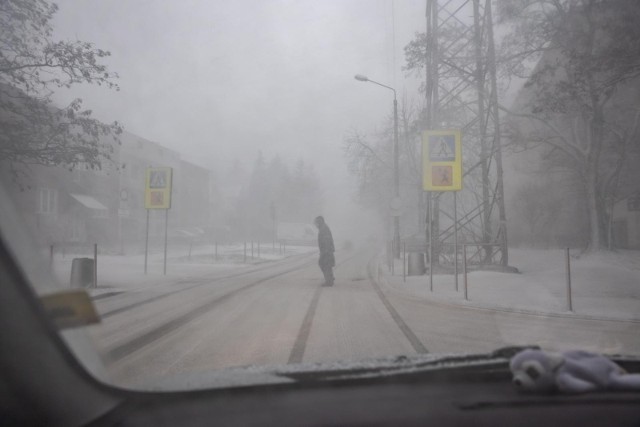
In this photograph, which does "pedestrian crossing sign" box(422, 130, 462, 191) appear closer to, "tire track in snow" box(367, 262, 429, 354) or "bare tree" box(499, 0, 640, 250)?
"tire track in snow" box(367, 262, 429, 354)

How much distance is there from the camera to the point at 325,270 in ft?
39.8

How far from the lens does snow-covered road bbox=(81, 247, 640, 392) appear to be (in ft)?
15.2

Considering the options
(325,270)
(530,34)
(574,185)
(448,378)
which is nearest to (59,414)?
(448,378)

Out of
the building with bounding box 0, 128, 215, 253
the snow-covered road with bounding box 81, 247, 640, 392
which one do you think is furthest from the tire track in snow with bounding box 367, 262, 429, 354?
the building with bounding box 0, 128, 215, 253

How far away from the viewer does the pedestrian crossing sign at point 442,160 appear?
10.7 m

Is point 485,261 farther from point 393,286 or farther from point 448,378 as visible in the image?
point 448,378

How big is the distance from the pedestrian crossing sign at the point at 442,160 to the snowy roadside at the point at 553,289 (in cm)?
241

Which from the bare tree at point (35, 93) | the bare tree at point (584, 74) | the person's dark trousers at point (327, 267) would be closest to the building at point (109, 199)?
the bare tree at point (35, 93)

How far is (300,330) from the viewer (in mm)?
6086

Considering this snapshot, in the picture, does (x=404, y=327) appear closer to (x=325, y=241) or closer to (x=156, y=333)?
(x=156, y=333)

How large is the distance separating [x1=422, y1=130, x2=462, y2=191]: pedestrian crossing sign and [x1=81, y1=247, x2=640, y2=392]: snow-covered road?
2706 mm

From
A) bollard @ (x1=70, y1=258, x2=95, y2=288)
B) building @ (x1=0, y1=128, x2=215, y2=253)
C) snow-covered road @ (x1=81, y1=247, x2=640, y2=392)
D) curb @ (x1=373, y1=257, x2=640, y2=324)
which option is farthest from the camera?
bollard @ (x1=70, y1=258, x2=95, y2=288)

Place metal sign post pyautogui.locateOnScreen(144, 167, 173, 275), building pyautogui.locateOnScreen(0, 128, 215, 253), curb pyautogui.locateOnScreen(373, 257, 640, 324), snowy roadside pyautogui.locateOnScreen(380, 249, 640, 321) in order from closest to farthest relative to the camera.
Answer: building pyautogui.locateOnScreen(0, 128, 215, 253) < curb pyautogui.locateOnScreen(373, 257, 640, 324) < snowy roadside pyautogui.locateOnScreen(380, 249, 640, 321) < metal sign post pyautogui.locateOnScreen(144, 167, 173, 275)

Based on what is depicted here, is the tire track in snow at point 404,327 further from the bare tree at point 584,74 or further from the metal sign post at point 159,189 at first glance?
the metal sign post at point 159,189
